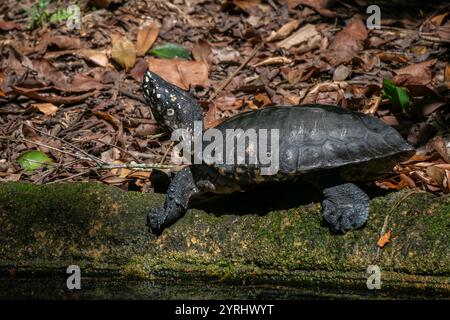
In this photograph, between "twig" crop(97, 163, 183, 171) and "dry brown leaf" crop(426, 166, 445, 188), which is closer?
"dry brown leaf" crop(426, 166, 445, 188)

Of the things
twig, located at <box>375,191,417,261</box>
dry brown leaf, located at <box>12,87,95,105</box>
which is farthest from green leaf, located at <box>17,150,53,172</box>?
twig, located at <box>375,191,417,261</box>

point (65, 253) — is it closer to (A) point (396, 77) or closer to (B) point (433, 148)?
(B) point (433, 148)

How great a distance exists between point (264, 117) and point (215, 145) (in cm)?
35

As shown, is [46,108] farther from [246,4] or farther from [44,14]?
[246,4]

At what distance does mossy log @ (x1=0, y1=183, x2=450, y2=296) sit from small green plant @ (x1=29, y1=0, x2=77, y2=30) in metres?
2.89

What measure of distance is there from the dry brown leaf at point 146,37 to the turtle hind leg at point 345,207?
9.80ft

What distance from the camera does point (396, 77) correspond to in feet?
16.9

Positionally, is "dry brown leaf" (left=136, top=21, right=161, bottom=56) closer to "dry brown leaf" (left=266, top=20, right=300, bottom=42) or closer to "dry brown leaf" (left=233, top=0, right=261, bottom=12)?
"dry brown leaf" (left=233, top=0, right=261, bottom=12)

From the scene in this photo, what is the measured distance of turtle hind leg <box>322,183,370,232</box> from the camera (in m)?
3.43

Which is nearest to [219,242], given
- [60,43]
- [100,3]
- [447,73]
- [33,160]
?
[33,160]

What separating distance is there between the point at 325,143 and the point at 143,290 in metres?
1.33

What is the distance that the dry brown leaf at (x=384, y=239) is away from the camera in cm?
335

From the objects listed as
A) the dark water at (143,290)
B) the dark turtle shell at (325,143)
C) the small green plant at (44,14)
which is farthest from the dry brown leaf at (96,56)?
the dark water at (143,290)

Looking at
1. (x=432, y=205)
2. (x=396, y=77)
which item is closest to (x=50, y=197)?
(x=432, y=205)
